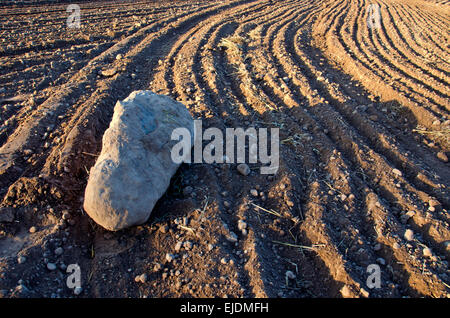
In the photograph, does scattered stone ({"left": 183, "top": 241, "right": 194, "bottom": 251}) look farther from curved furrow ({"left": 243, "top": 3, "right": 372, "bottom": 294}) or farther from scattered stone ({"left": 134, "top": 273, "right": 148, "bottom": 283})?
curved furrow ({"left": 243, "top": 3, "right": 372, "bottom": 294})

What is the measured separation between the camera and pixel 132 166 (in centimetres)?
280

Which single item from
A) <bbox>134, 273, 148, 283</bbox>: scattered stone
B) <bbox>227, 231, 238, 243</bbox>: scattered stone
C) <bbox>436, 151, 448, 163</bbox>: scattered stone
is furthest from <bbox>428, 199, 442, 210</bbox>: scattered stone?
<bbox>134, 273, 148, 283</bbox>: scattered stone

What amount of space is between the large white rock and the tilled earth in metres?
0.27

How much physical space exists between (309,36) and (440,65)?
9.82ft

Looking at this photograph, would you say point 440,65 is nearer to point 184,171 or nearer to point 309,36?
point 309,36

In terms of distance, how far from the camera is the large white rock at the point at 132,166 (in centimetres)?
266

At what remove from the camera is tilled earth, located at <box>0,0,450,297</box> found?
2592mm

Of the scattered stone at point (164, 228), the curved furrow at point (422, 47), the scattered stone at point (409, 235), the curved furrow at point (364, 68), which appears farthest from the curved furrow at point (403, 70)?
the scattered stone at point (164, 228)

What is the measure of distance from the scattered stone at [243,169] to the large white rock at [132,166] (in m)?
0.76

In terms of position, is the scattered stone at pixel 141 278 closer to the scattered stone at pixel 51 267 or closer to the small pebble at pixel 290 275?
the scattered stone at pixel 51 267

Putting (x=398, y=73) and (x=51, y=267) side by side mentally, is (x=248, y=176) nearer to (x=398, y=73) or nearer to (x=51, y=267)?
(x=51, y=267)

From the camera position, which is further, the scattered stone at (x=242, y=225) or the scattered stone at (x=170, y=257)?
the scattered stone at (x=242, y=225)

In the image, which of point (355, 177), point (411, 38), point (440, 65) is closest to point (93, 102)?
point (355, 177)
